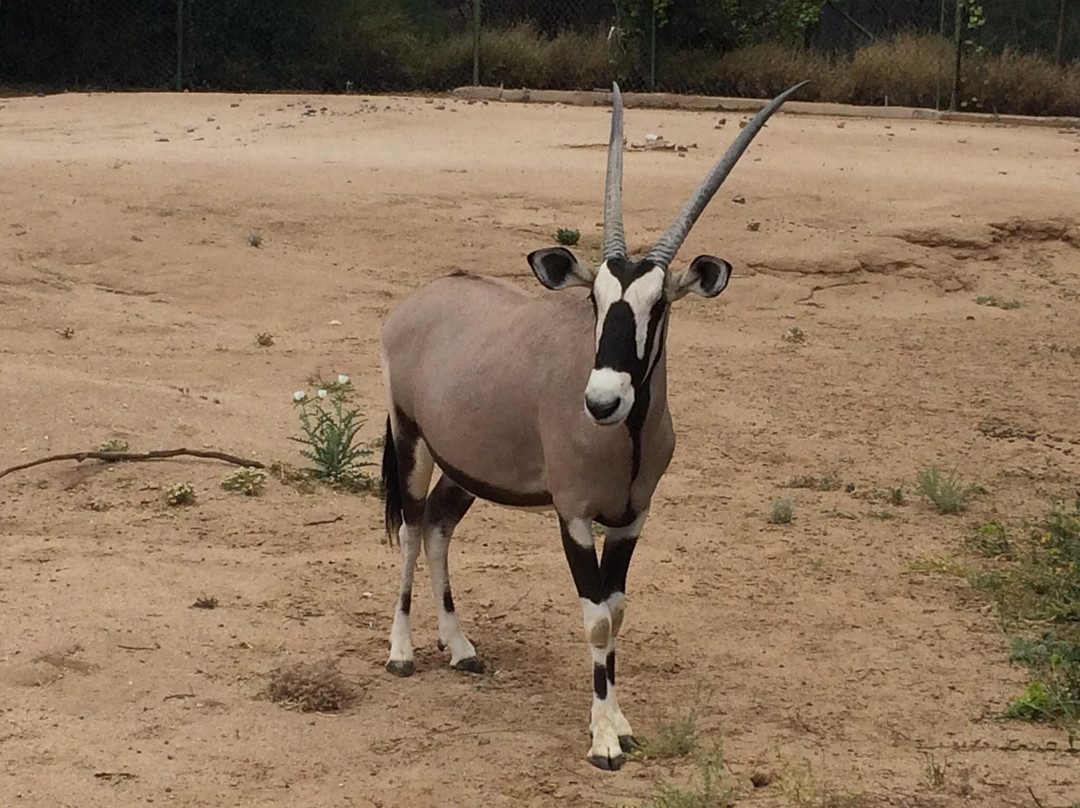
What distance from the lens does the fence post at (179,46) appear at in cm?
2080

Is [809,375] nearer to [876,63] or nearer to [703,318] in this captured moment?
[703,318]

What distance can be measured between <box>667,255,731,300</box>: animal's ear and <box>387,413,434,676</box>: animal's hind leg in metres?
1.28

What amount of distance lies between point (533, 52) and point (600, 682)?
18.2 metres

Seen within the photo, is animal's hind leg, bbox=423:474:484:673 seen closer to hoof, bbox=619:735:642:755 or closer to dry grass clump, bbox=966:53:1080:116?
hoof, bbox=619:735:642:755

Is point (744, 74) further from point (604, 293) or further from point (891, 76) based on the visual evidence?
point (604, 293)

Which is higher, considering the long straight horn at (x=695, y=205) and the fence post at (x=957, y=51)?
the fence post at (x=957, y=51)

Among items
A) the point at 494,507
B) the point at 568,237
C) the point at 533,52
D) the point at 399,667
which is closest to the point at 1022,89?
the point at 533,52

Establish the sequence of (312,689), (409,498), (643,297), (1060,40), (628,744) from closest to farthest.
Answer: (643,297) < (628,744) < (312,689) < (409,498) < (1060,40)

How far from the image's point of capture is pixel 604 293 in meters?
4.61

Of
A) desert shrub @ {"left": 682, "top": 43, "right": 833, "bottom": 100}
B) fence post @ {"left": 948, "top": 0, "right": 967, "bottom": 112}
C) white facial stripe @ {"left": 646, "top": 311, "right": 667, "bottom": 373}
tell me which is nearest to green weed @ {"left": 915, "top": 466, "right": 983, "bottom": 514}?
white facial stripe @ {"left": 646, "top": 311, "right": 667, "bottom": 373}

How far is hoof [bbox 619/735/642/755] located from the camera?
16.1ft

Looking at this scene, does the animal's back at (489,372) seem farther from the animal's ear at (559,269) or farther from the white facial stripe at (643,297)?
the white facial stripe at (643,297)

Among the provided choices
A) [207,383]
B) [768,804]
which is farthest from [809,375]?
[768,804]

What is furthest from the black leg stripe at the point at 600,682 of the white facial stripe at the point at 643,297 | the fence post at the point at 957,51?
the fence post at the point at 957,51
